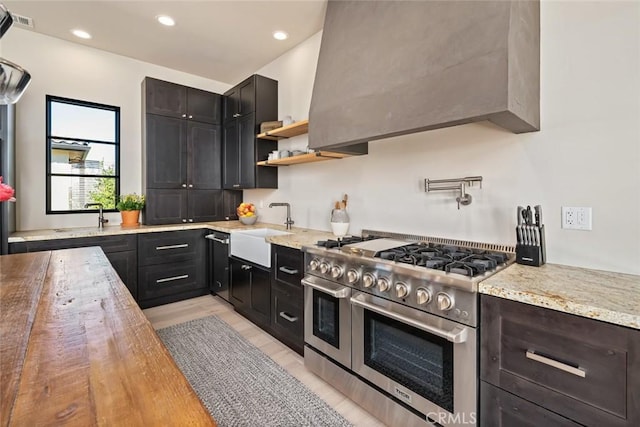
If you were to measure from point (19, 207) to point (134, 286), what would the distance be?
4.72 feet

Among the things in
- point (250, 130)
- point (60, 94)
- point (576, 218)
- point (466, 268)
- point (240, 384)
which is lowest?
point (240, 384)

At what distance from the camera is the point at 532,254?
5.26 feet

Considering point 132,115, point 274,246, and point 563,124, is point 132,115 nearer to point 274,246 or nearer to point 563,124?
point 274,246

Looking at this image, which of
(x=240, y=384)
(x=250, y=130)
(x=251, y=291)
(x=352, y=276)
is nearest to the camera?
(x=352, y=276)

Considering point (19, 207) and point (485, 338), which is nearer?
point (485, 338)

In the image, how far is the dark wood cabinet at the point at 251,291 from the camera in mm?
2744

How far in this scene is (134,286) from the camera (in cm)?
330

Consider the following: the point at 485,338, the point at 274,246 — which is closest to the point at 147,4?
the point at 274,246

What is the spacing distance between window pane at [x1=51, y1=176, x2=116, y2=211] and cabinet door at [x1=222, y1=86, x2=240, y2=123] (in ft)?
5.43

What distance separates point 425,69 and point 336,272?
129 cm

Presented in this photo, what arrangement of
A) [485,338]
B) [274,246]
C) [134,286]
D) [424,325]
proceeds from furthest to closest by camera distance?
[134,286]
[274,246]
[424,325]
[485,338]

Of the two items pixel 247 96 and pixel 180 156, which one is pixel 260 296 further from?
pixel 247 96

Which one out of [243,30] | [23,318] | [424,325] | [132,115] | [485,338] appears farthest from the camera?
[132,115]

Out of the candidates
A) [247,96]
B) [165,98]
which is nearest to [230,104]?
[247,96]
